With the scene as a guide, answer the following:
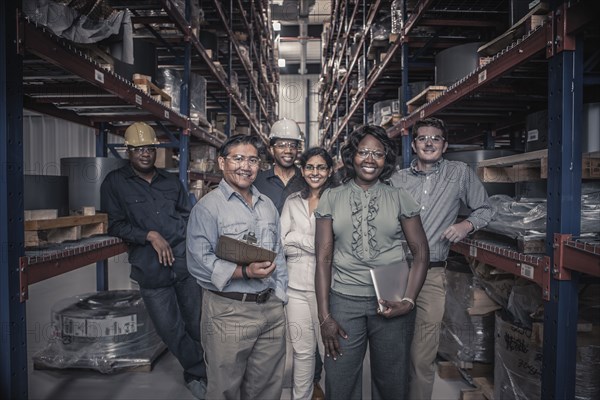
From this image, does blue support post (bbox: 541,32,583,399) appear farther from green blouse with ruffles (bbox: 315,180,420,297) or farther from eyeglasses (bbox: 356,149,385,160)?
eyeglasses (bbox: 356,149,385,160)

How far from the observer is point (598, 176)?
2.14 m

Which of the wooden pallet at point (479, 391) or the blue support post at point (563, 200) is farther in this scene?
the wooden pallet at point (479, 391)

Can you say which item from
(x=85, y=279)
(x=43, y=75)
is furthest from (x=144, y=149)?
(x=85, y=279)

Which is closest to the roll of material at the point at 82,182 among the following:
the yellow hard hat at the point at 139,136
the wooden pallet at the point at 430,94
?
the yellow hard hat at the point at 139,136

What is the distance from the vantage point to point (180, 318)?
3412 mm

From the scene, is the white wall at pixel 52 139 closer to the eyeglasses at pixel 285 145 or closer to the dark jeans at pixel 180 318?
the dark jeans at pixel 180 318

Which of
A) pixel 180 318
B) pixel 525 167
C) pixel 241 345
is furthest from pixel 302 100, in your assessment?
pixel 241 345

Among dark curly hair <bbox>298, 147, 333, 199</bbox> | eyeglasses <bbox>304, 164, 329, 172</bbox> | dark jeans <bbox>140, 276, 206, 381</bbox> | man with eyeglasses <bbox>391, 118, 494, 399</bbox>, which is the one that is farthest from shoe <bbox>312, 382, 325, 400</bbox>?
eyeglasses <bbox>304, 164, 329, 172</bbox>

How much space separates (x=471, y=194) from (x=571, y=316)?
0.96m

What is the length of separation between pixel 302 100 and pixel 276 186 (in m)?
16.5

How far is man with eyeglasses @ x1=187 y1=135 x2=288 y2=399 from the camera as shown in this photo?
87.1 inches

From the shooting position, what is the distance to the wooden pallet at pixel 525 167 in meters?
2.14

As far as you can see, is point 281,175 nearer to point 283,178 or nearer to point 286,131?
point 283,178

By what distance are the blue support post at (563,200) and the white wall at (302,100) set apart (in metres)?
16.6
